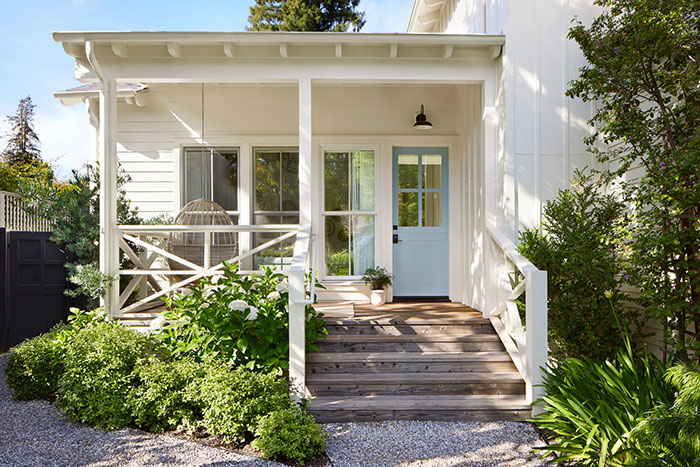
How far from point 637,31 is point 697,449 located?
9.65ft

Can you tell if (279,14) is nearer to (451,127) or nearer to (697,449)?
(451,127)

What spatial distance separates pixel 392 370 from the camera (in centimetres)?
409

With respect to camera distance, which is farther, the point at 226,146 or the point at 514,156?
the point at 226,146

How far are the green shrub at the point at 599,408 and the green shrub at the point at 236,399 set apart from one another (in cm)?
180

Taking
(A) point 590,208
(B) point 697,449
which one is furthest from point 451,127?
(B) point 697,449

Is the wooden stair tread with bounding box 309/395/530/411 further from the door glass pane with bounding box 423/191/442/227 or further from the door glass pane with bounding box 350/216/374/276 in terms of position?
the door glass pane with bounding box 423/191/442/227

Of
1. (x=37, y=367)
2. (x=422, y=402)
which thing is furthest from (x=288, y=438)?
(x=37, y=367)

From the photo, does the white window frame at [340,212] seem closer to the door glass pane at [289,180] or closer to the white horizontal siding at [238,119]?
the white horizontal siding at [238,119]

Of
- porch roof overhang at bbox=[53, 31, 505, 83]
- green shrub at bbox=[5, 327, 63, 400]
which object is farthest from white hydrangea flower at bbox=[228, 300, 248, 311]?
porch roof overhang at bbox=[53, 31, 505, 83]

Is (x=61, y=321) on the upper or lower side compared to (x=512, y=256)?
lower

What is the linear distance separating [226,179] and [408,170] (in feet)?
8.00

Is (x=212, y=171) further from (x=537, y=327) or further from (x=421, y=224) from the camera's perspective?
(x=537, y=327)

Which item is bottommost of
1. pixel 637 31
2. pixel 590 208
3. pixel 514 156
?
pixel 590 208

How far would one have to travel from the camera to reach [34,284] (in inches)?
208
